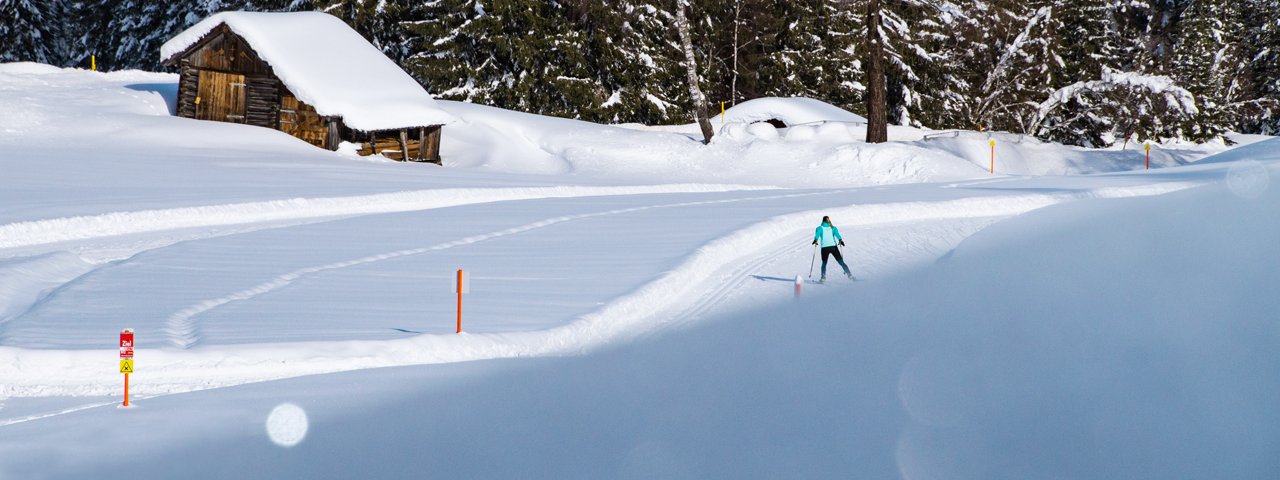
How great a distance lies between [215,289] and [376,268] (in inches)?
94.2

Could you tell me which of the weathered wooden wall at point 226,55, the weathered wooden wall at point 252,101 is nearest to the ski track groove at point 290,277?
the weathered wooden wall at point 252,101

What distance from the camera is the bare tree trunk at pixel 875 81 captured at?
34.3 m

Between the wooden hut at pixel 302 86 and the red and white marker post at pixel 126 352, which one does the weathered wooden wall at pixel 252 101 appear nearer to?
the wooden hut at pixel 302 86

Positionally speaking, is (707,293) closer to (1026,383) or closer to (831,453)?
(1026,383)

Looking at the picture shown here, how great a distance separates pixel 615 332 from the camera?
11633 mm

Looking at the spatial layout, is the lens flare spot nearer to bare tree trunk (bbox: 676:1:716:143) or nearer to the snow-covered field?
the snow-covered field

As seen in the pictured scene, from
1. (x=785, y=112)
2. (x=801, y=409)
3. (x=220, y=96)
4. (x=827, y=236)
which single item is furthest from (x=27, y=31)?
(x=801, y=409)

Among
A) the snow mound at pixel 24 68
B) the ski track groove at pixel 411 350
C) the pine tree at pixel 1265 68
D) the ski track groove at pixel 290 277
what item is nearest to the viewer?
the ski track groove at pixel 411 350

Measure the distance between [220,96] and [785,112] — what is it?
1918cm

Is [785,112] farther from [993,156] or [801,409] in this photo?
[801,409]

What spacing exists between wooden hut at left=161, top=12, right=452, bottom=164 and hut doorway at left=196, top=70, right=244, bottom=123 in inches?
1.2

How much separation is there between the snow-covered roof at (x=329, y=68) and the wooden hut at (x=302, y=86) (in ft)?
0.09

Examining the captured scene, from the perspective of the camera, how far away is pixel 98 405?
340 inches

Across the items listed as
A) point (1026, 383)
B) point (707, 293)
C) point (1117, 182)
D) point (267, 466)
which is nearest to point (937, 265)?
point (707, 293)
